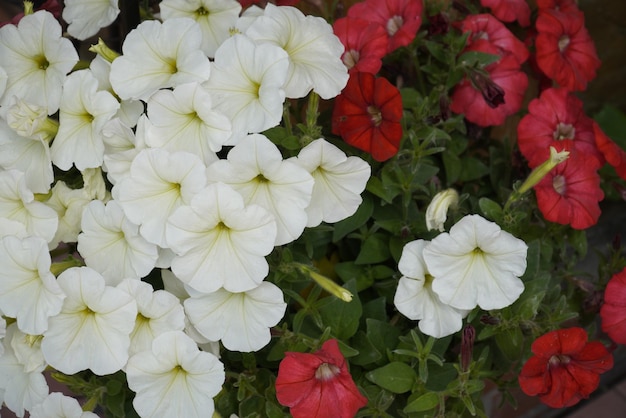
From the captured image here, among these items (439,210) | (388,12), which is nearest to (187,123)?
(439,210)

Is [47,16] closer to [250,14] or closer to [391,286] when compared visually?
[250,14]

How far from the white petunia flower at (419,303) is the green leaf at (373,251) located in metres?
0.13

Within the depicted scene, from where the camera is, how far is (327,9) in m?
1.12

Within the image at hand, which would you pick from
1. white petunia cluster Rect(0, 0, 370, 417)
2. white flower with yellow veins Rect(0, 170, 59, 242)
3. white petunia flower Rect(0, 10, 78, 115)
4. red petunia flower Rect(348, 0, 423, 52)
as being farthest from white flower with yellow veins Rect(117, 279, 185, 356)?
red petunia flower Rect(348, 0, 423, 52)

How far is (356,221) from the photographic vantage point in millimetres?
969

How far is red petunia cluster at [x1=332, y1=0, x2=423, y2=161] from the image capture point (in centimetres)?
91

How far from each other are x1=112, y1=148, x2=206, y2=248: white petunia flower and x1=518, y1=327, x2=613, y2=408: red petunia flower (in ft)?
1.48

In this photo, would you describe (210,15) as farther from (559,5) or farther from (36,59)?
(559,5)

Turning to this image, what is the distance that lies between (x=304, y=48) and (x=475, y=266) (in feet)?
1.00

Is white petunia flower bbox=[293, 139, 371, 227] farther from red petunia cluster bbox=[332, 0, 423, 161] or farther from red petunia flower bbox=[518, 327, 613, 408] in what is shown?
red petunia flower bbox=[518, 327, 613, 408]

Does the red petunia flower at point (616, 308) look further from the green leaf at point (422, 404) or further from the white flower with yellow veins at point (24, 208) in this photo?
the white flower with yellow veins at point (24, 208)

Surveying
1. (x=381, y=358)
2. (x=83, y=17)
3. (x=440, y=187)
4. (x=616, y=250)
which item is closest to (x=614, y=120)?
(x=616, y=250)

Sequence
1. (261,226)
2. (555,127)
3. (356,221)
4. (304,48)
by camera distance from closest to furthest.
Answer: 1. (261,226)
2. (304,48)
3. (356,221)
4. (555,127)

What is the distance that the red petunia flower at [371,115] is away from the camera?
91 centimetres
